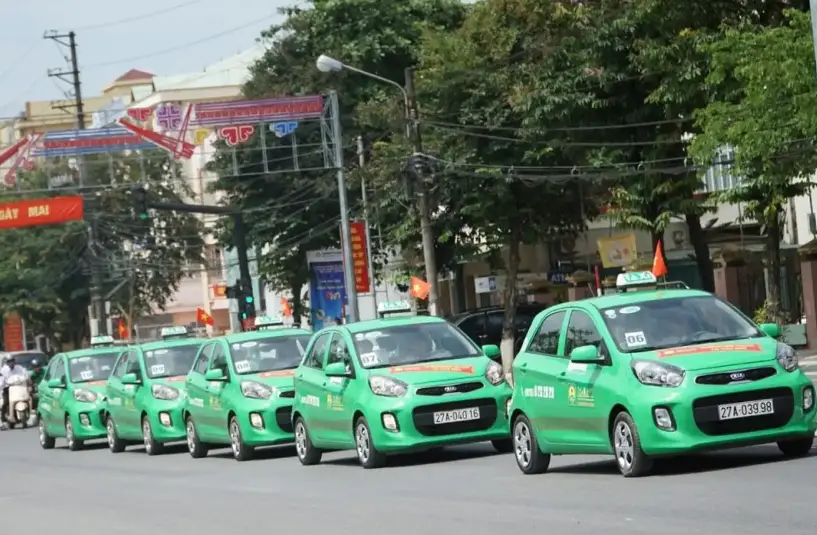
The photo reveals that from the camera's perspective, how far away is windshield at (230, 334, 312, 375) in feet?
78.7

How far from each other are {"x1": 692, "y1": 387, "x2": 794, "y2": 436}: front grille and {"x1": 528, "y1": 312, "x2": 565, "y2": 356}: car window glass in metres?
2.08

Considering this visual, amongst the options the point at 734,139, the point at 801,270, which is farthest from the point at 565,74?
the point at 734,139

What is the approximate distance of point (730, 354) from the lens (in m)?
14.2

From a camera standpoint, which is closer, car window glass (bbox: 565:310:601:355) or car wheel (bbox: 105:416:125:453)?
car window glass (bbox: 565:310:601:355)

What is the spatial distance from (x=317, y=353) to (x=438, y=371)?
2358 mm

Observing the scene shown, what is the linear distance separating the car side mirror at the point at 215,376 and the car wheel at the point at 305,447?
2528 mm

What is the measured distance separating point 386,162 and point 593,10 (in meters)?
10.3

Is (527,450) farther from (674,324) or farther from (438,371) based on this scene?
(438,371)

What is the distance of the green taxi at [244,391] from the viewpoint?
22969 mm

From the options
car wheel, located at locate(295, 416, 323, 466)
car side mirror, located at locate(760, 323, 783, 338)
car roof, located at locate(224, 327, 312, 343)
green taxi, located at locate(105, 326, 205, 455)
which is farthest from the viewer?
green taxi, located at locate(105, 326, 205, 455)

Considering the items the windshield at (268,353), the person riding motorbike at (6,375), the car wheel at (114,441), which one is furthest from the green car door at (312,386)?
the person riding motorbike at (6,375)

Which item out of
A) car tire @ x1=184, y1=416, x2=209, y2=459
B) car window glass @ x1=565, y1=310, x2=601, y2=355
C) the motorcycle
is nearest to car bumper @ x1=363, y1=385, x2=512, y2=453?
car window glass @ x1=565, y1=310, x2=601, y2=355

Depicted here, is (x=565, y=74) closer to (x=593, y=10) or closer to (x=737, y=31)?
(x=593, y=10)

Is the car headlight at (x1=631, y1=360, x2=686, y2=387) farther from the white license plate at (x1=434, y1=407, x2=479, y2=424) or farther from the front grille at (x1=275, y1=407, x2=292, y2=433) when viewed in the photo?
the front grille at (x1=275, y1=407, x2=292, y2=433)
